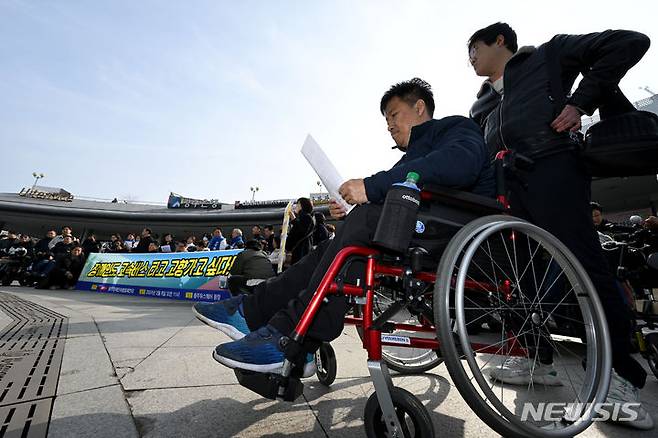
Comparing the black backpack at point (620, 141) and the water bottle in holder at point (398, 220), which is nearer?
the water bottle in holder at point (398, 220)

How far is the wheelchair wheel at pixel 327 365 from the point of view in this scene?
5.31 feet

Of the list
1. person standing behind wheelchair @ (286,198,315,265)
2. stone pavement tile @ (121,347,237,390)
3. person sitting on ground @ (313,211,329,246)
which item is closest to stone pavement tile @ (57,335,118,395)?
stone pavement tile @ (121,347,237,390)

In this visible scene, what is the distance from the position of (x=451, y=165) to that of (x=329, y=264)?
568mm

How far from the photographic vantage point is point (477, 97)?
2250 mm

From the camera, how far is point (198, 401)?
52.3 inches

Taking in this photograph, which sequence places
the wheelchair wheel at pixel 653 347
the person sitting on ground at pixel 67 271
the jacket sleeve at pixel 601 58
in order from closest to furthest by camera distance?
the jacket sleeve at pixel 601 58 < the wheelchair wheel at pixel 653 347 < the person sitting on ground at pixel 67 271

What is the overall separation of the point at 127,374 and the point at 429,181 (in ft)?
5.42

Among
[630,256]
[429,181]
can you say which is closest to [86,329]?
[429,181]

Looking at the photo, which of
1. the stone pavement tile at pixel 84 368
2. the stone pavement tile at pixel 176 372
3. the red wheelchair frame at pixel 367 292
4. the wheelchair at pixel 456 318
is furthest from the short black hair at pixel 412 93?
the stone pavement tile at pixel 84 368

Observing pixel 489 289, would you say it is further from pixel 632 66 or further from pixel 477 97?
pixel 477 97

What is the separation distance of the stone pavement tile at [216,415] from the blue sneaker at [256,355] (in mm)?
234

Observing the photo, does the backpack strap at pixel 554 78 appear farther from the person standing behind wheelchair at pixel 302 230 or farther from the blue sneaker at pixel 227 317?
the person standing behind wheelchair at pixel 302 230

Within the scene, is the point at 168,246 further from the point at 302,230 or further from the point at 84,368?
the point at 84,368

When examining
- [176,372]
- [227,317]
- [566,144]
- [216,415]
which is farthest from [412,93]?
[176,372]
